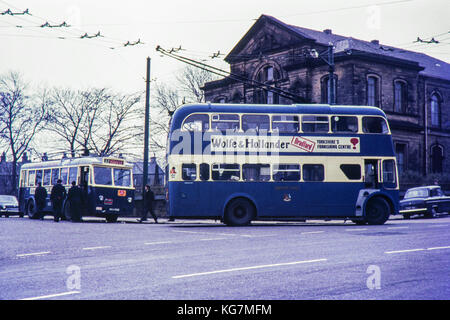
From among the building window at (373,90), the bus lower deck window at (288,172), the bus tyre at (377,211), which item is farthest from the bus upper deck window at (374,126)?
the building window at (373,90)

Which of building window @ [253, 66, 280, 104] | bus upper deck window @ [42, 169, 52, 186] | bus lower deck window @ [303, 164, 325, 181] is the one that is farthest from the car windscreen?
building window @ [253, 66, 280, 104]

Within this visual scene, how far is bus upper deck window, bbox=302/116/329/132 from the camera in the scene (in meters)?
21.2

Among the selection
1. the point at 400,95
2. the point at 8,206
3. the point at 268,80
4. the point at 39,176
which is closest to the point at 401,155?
the point at 400,95

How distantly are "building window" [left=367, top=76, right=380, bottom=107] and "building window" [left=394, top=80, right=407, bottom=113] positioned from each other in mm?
2194

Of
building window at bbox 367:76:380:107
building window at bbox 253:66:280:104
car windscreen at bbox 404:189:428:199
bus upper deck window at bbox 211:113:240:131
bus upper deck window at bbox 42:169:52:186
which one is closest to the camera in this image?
bus upper deck window at bbox 211:113:240:131

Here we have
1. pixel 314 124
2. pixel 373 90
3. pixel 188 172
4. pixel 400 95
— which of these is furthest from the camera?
pixel 400 95

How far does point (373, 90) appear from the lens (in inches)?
1756

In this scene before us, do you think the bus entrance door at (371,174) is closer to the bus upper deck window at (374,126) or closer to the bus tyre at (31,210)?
the bus upper deck window at (374,126)

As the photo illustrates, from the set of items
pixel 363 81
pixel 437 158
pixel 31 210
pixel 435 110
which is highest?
pixel 363 81

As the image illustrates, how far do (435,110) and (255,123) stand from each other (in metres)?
32.9

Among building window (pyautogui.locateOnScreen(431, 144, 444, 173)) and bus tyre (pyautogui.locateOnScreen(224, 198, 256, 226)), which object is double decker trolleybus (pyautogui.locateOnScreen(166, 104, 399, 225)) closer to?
bus tyre (pyautogui.locateOnScreen(224, 198, 256, 226))

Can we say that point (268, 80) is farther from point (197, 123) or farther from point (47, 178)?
point (197, 123)
